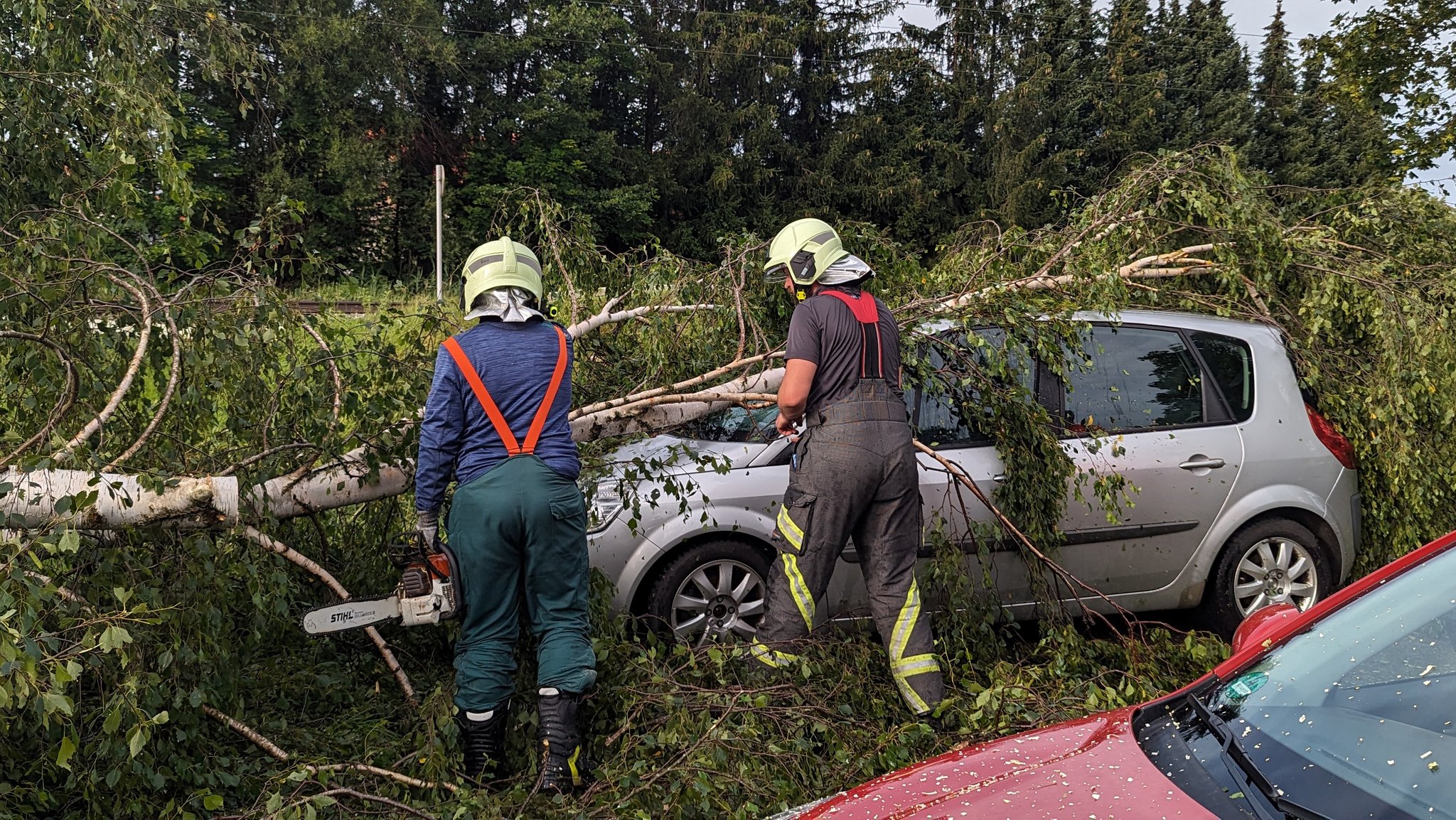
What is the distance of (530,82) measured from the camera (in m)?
35.7

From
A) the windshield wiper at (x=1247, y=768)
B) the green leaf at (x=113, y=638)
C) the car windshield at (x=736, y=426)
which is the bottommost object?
the windshield wiper at (x=1247, y=768)

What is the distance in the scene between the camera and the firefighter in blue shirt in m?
3.47

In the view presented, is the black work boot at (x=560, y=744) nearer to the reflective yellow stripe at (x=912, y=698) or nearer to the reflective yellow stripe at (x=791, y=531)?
the reflective yellow stripe at (x=791, y=531)

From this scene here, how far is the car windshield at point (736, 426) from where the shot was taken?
4895mm

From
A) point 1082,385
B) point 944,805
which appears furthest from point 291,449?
point 1082,385

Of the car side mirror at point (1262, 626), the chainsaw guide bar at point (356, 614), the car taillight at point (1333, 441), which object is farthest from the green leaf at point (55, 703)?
the car taillight at point (1333, 441)

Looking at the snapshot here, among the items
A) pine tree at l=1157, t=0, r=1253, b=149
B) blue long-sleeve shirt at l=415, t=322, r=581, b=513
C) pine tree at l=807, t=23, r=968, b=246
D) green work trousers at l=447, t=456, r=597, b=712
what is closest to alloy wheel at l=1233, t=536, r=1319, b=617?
green work trousers at l=447, t=456, r=597, b=712

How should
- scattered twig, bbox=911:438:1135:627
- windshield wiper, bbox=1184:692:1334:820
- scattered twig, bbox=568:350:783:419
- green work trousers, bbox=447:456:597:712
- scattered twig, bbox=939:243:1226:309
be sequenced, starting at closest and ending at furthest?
windshield wiper, bbox=1184:692:1334:820, green work trousers, bbox=447:456:597:712, scattered twig, bbox=568:350:783:419, scattered twig, bbox=911:438:1135:627, scattered twig, bbox=939:243:1226:309

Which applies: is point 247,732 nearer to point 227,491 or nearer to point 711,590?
point 227,491

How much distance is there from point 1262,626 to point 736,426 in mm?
2899

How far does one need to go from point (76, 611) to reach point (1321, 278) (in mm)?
5499

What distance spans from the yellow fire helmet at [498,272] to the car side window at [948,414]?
183 cm

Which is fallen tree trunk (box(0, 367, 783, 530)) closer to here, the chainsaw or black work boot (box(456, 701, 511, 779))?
the chainsaw

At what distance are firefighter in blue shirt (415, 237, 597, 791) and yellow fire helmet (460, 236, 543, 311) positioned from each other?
0.05 ft
